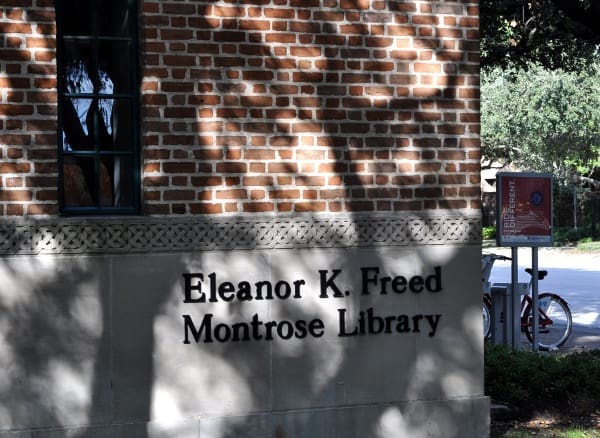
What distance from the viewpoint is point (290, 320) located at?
22.0 ft

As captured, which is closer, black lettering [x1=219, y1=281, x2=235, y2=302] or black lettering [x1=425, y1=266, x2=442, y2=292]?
black lettering [x1=219, y1=281, x2=235, y2=302]

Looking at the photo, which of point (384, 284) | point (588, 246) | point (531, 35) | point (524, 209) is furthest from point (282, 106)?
point (588, 246)

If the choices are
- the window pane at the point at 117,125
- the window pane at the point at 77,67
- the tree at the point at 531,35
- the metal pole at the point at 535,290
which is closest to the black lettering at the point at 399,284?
the window pane at the point at 117,125

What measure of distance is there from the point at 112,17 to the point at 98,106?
2.08 feet

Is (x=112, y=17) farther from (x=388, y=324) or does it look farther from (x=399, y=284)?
(x=388, y=324)

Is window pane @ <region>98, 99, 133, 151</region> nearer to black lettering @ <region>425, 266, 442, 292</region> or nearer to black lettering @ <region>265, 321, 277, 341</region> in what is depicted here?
black lettering @ <region>265, 321, 277, 341</region>

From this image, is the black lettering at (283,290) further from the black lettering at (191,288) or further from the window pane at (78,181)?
the window pane at (78,181)

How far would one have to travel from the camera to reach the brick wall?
6203 millimetres

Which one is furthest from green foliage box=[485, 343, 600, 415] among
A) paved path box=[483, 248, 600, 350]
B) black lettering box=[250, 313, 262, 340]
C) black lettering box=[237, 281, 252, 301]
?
paved path box=[483, 248, 600, 350]

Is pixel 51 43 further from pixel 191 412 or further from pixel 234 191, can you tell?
pixel 191 412

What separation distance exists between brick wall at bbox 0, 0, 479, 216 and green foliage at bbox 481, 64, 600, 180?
26906 millimetres

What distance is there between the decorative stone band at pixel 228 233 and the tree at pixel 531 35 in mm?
6890

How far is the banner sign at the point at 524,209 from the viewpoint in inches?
413

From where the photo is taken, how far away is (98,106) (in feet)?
21.7
